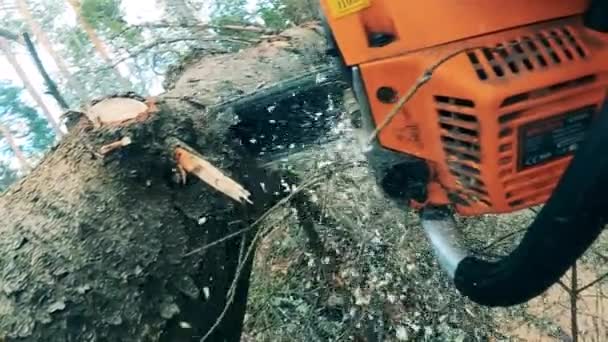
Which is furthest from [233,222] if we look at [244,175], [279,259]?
[279,259]

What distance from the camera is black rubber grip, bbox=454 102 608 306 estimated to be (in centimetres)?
108

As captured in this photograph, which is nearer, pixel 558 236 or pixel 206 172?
pixel 558 236

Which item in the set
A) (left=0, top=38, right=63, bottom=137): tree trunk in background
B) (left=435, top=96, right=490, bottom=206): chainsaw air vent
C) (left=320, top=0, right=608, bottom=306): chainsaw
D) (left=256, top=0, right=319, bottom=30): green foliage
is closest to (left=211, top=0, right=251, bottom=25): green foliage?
(left=256, top=0, right=319, bottom=30): green foliage

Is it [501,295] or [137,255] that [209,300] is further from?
[501,295]

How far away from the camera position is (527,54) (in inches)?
57.7

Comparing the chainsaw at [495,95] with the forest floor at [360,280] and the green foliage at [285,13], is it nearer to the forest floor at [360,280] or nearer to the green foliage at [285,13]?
the forest floor at [360,280]

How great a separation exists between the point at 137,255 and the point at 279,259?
1.66m

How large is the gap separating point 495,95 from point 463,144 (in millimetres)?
198

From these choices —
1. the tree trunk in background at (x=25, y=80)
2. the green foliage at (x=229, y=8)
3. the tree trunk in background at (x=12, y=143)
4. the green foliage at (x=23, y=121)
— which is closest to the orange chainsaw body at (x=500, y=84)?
the green foliage at (x=229, y=8)

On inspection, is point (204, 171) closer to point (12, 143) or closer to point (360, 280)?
point (360, 280)

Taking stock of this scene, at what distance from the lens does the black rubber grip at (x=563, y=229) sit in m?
1.08

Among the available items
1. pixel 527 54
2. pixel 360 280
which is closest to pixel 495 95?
pixel 527 54

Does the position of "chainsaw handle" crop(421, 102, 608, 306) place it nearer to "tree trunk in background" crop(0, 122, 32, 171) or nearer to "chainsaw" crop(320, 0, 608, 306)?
"chainsaw" crop(320, 0, 608, 306)

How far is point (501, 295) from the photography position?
1.43m
